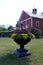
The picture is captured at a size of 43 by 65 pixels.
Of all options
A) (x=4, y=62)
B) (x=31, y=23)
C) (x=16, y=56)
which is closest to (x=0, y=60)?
(x=4, y=62)

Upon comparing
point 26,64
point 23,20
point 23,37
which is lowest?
A: point 26,64

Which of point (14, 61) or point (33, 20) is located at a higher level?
point (33, 20)

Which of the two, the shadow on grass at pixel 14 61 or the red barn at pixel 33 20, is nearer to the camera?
the shadow on grass at pixel 14 61

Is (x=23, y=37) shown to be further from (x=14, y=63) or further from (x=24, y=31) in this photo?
(x=14, y=63)

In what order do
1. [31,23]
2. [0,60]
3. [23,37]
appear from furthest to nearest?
[31,23] < [23,37] < [0,60]

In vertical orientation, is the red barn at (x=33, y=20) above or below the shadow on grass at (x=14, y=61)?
above

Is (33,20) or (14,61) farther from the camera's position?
(33,20)

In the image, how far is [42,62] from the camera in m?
7.55

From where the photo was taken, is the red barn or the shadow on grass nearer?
the shadow on grass

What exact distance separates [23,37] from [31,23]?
941 inches

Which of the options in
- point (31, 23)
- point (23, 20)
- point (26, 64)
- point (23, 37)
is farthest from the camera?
point (23, 20)

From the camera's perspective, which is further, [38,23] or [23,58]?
[38,23]

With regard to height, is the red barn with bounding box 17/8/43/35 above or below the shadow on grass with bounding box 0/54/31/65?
above

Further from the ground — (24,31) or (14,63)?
(24,31)
